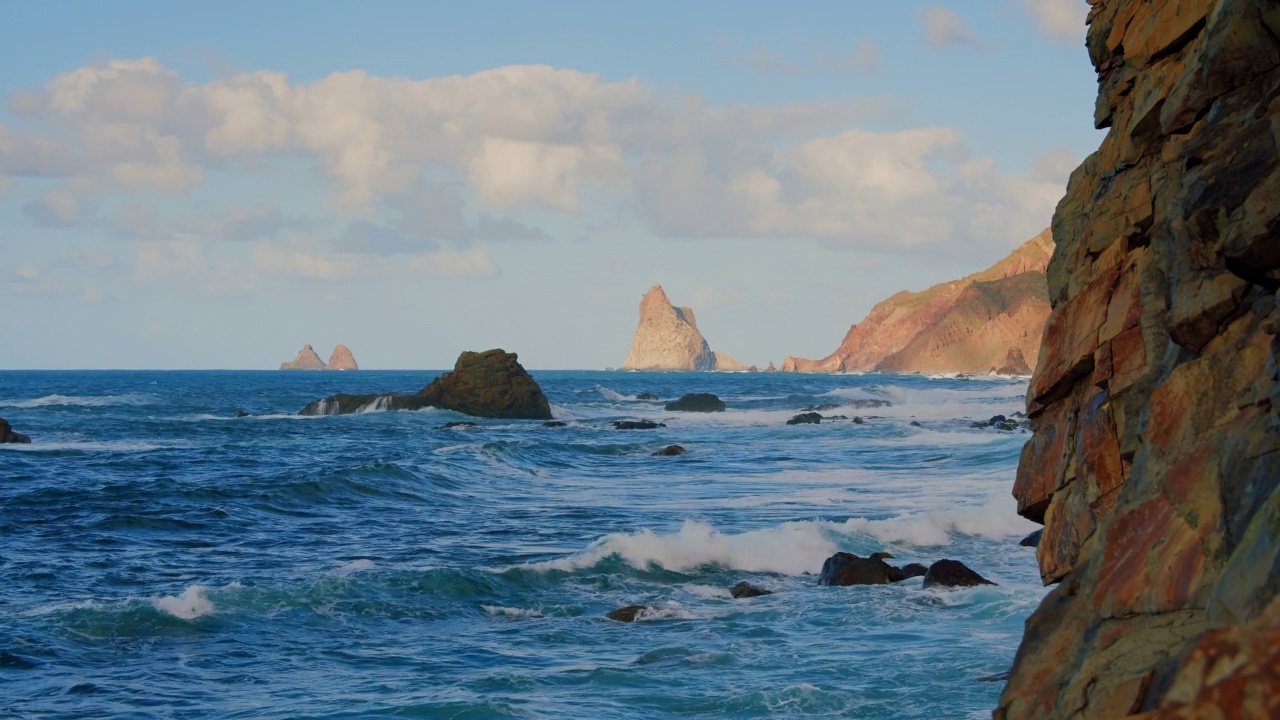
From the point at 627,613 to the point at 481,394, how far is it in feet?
159

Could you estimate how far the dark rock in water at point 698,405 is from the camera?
77.6 metres

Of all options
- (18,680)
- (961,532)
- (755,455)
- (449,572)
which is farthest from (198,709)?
(755,455)

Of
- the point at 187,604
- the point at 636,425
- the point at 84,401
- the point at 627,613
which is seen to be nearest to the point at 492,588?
the point at 627,613

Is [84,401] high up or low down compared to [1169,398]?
down

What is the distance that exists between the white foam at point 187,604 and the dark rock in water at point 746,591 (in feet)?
22.3

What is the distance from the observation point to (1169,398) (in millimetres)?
6207

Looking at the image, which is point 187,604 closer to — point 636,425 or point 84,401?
point 636,425

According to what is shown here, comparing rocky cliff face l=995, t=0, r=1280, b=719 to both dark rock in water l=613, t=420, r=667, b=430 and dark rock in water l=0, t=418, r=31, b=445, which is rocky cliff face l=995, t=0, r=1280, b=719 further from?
dark rock in water l=613, t=420, r=667, b=430

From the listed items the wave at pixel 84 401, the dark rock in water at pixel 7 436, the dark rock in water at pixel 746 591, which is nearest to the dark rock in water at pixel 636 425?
the dark rock in water at pixel 7 436

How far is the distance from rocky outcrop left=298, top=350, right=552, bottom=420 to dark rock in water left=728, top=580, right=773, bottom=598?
4649cm

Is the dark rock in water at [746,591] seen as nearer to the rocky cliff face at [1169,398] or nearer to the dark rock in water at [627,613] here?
the dark rock in water at [627,613]

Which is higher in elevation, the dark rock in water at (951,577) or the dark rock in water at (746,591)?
the dark rock in water at (951,577)

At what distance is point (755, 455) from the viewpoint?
138 ft

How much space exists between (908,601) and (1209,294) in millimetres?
10367
